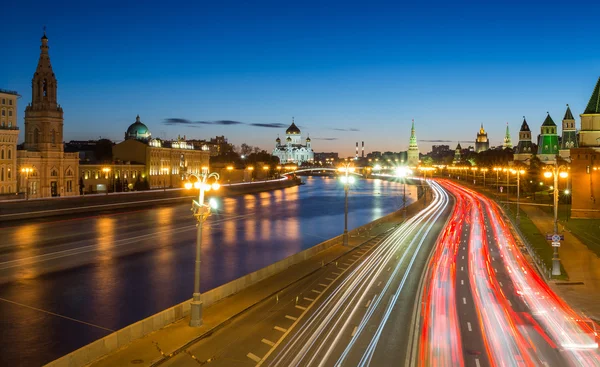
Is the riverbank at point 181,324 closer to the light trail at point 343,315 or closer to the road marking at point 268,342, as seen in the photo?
the road marking at point 268,342

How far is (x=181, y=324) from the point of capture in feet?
54.1

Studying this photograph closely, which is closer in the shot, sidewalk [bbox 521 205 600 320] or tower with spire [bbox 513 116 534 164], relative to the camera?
sidewalk [bbox 521 205 600 320]

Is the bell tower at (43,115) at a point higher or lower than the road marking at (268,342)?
higher

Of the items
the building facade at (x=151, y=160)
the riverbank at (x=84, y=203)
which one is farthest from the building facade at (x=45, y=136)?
the building facade at (x=151, y=160)

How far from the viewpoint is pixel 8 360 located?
48.0 feet

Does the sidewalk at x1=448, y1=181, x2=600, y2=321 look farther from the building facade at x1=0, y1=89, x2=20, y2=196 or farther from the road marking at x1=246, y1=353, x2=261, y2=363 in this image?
the building facade at x1=0, y1=89, x2=20, y2=196

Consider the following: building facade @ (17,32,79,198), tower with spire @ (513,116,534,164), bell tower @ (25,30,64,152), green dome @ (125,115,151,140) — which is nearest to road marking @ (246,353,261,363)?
building facade @ (17,32,79,198)

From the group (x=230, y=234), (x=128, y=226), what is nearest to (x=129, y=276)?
(x=230, y=234)

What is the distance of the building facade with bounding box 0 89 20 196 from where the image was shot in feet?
196

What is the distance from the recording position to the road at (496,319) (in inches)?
A: 555

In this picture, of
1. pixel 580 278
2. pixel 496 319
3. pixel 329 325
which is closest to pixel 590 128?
pixel 580 278

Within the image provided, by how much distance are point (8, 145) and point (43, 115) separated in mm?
10169

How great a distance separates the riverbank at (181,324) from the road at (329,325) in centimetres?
42

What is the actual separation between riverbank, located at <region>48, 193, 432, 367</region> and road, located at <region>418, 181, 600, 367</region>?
6359 millimetres
